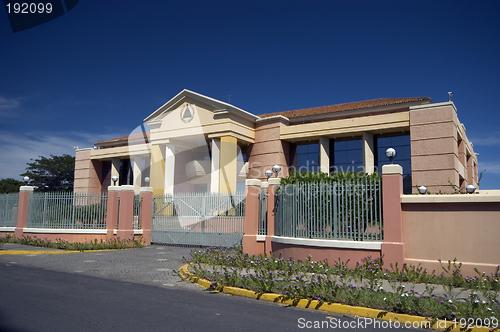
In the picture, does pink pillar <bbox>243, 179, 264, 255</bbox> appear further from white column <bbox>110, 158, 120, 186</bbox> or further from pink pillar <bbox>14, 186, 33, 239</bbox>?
white column <bbox>110, 158, 120, 186</bbox>

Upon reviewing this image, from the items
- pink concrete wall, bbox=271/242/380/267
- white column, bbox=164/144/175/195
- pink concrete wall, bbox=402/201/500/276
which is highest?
white column, bbox=164/144/175/195

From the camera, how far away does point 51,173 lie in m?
61.1

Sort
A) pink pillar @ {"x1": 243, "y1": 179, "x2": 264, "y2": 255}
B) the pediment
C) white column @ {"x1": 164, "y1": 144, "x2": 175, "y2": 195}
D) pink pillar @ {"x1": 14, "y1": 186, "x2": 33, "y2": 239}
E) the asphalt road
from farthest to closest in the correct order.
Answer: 1. white column @ {"x1": 164, "y1": 144, "x2": 175, "y2": 195}
2. the pediment
3. pink pillar @ {"x1": 14, "y1": 186, "x2": 33, "y2": 239}
4. pink pillar @ {"x1": 243, "y1": 179, "x2": 264, "y2": 255}
5. the asphalt road

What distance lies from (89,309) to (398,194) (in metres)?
7.98

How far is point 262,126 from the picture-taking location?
33.1m

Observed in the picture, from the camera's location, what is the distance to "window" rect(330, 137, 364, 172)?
2952cm

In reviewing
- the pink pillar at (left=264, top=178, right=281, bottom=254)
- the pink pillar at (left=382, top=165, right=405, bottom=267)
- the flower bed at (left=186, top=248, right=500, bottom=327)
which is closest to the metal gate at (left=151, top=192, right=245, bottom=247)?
the pink pillar at (left=264, top=178, right=281, bottom=254)

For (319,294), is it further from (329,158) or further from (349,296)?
(329,158)

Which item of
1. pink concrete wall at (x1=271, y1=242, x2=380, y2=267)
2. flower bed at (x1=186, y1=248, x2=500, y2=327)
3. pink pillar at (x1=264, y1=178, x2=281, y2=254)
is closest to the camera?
flower bed at (x1=186, y1=248, x2=500, y2=327)

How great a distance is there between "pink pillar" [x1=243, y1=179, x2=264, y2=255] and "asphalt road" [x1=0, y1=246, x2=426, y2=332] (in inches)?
144

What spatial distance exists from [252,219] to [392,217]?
16.9 feet

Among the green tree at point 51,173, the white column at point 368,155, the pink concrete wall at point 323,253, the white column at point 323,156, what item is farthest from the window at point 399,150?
the green tree at point 51,173

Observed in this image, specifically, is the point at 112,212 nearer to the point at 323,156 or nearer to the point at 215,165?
the point at 215,165

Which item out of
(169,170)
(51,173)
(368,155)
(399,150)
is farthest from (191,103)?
(51,173)
